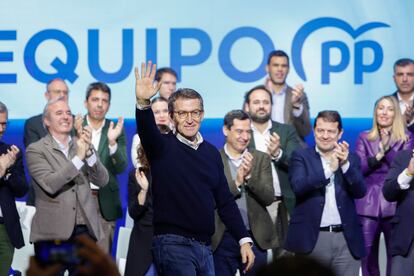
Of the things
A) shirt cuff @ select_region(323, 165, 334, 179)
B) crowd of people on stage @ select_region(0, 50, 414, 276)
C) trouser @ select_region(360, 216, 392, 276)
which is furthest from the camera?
trouser @ select_region(360, 216, 392, 276)

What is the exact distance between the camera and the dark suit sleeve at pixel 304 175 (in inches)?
297

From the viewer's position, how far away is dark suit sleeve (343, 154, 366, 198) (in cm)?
762

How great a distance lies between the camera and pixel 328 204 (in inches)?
300

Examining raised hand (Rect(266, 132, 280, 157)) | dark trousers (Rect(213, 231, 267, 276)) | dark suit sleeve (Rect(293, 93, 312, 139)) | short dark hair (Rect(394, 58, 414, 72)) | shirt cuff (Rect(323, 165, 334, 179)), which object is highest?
short dark hair (Rect(394, 58, 414, 72))

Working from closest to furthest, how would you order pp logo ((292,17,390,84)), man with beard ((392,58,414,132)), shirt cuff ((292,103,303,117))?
shirt cuff ((292,103,303,117)) → man with beard ((392,58,414,132)) → pp logo ((292,17,390,84))

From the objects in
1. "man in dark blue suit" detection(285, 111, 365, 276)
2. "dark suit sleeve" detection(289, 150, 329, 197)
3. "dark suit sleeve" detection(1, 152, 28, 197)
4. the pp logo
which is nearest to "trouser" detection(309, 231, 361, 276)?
"man in dark blue suit" detection(285, 111, 365, 276)

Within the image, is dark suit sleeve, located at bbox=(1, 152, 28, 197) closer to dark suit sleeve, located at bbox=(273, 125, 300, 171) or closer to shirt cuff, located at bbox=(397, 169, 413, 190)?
dark suit sleeve, located at bbox=(273, 125, 300, 171)

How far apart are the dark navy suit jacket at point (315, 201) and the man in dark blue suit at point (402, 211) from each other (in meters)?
0.27

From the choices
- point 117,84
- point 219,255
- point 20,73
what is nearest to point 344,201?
point 219,255

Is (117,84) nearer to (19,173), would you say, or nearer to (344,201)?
(19,173)

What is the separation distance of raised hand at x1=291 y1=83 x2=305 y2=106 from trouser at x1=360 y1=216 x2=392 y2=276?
1274 mm

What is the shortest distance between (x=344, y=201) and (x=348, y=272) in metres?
0.54

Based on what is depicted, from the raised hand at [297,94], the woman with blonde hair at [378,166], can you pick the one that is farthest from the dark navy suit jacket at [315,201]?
the raised hand at [297,94]

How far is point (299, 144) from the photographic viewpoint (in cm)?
867
